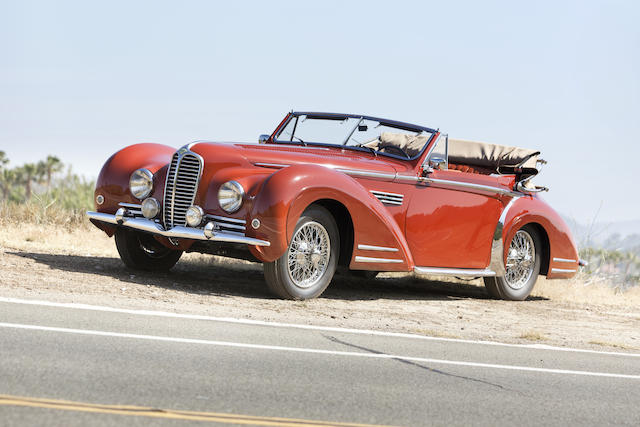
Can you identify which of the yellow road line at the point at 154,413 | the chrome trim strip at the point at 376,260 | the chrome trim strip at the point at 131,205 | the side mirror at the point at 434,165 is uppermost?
the side mirror at the point at 434,165

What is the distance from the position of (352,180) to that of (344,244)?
721 mm

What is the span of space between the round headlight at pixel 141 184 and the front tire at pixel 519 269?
4.76 m

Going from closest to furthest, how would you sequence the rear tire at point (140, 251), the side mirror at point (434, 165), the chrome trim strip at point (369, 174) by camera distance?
1. the chrome trim strip at point (369, 174)
2. the side mirror at point (434, 165)
3. the rear tire at point (140, 251)

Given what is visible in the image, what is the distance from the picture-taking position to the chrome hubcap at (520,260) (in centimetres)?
1212

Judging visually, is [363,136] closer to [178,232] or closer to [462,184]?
[462,184]

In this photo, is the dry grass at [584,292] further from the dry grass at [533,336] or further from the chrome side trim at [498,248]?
the dry grass at [533,336]


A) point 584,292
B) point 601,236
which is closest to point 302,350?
point 584,292

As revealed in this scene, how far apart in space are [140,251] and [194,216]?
192 cm

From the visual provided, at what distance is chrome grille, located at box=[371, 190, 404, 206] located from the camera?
33.2 feet

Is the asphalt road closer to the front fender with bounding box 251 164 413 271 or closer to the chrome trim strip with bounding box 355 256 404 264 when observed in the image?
the front fender with bounding box 251 164 413 271

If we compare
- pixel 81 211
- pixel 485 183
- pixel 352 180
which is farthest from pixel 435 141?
pixel 81 211

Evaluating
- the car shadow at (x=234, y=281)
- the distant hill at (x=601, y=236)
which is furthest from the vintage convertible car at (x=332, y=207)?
the distant hill at (x=601, y=236)

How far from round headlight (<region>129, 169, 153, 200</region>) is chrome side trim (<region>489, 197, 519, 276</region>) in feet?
14.6

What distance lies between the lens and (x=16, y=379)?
5.16m
